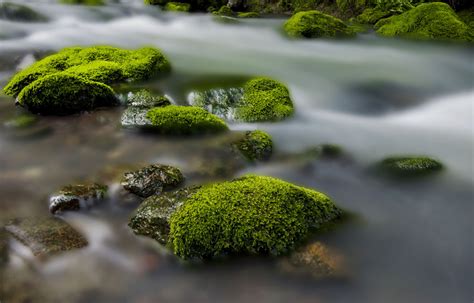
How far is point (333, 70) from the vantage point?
934 cm

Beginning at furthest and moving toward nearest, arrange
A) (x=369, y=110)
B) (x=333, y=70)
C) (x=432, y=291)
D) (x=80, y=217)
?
1. (x=333, y=70)
2. (x=369, y=110)
3. (x=80, y=217)
4. (x=432, y=291)

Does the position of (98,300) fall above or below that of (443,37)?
below

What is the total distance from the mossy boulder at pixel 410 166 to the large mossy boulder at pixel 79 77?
426 centimetres

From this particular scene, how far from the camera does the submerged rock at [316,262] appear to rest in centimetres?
351

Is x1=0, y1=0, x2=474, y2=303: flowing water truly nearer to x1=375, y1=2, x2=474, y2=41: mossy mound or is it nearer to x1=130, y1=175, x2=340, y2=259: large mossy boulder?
x1=130, y1=175, x2=340, y2=259: large mossy boulder

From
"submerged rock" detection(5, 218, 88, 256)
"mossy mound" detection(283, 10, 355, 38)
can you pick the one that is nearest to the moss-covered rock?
"mossy mound" detection(283, 10, 355, 38)

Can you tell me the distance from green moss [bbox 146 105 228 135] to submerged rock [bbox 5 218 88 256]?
222cm

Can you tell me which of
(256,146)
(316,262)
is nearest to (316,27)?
(256,146)

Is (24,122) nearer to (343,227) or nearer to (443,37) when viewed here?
(343,227)

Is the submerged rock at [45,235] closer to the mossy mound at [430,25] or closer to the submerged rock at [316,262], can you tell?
the submerged rock at [316,262]

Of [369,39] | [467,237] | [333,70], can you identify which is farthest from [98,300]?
[369,39]

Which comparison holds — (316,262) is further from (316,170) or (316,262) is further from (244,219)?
(316,170)

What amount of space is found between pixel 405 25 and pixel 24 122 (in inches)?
434

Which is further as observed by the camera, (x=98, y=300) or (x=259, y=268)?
(x=259, y=268)
